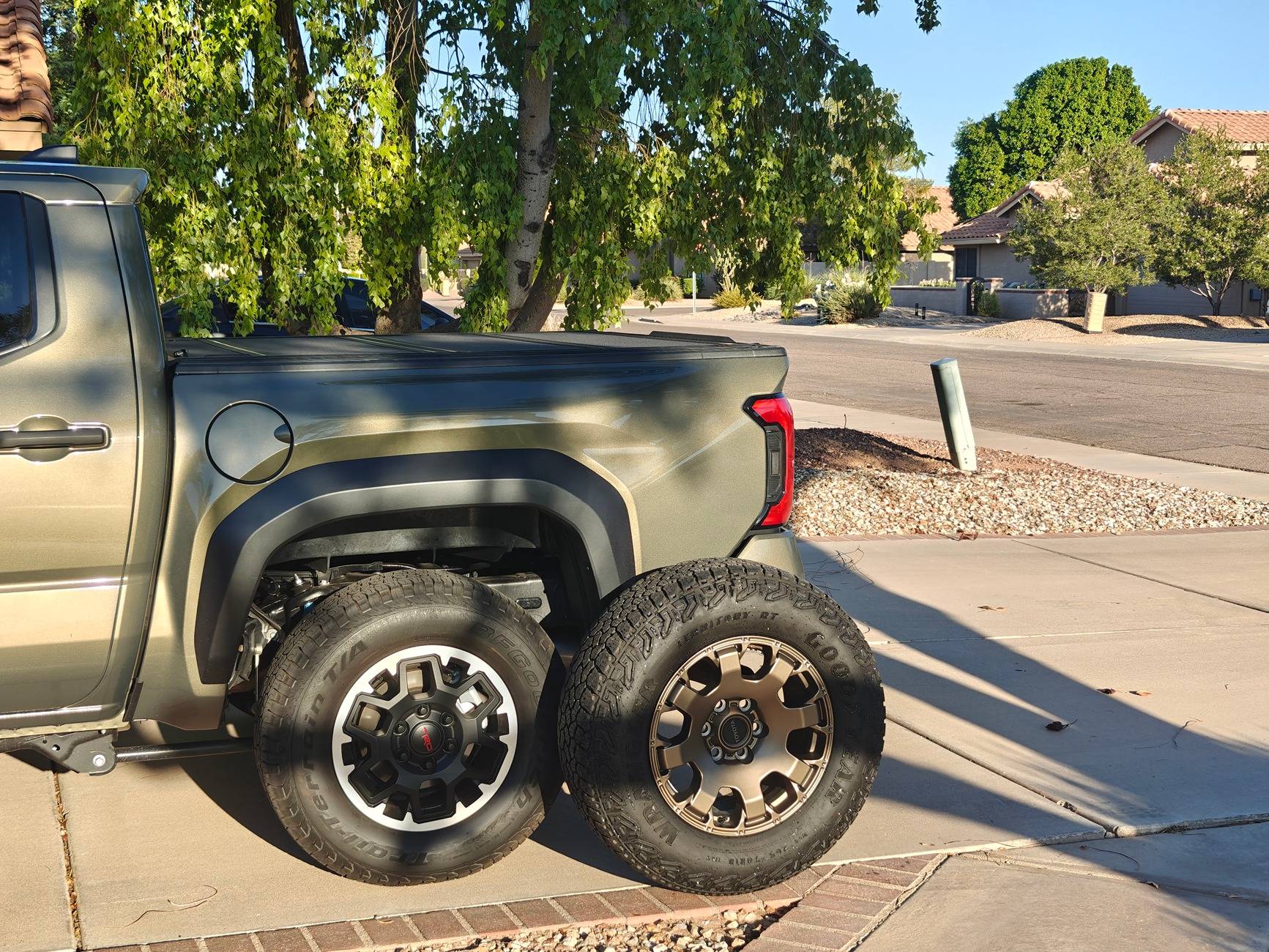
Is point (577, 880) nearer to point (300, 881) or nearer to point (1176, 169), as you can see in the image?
point (300, 881)

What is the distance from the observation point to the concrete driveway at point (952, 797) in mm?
3906

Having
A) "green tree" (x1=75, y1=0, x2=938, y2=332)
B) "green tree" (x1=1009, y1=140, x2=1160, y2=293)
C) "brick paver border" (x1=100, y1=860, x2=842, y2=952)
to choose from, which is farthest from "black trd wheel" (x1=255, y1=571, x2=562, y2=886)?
"green tree" (x1=1009, y1=140, x2=1160, y2=293)

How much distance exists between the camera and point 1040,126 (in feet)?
273

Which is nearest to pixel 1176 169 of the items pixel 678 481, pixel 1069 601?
pixel 1069 601

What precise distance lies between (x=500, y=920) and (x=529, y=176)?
18.1 ft

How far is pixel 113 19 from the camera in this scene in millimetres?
6945

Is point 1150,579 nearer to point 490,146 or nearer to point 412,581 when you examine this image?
point 490,146

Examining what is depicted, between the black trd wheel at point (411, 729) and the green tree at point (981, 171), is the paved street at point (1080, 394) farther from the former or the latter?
the green tree at point (981, 171)

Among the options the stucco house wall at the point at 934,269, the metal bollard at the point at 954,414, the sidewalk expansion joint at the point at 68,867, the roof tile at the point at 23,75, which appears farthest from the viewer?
the stucco house wall at the point at 934,269

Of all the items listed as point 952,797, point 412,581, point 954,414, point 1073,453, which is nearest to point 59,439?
point 412,581

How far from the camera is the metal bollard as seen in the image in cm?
1220

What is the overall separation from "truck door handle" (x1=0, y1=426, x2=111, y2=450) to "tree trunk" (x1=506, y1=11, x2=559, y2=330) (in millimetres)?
5018

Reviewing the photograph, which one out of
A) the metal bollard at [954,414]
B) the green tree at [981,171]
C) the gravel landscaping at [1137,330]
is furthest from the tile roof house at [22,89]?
the green tree at [981,171]

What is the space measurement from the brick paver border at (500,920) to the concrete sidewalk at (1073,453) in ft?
29.3
